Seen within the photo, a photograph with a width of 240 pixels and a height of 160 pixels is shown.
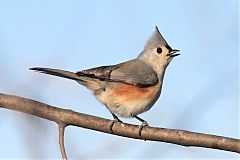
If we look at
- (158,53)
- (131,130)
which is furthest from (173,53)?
(131,130)

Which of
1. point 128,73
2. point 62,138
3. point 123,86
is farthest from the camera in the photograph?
point 128,73

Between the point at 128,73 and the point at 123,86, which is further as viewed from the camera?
the point at 128,73

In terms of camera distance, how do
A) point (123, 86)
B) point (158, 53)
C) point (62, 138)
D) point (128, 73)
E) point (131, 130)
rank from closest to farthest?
point (62, 138) → point (131, 130) → point (123, 86) → point (128, 73) → point (158, 53)

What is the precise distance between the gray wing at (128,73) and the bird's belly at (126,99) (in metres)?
0.08

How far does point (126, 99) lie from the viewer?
4.17 m

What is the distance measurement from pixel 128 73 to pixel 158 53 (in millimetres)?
746

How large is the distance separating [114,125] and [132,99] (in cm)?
119

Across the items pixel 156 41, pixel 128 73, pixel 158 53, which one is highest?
pixel 156 41

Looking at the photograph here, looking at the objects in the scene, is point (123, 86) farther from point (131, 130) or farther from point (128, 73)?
point (131, 130)

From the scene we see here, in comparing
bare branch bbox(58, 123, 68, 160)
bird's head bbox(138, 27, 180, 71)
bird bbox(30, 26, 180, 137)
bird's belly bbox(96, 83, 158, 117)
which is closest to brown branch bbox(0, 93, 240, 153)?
bare branch bbox(58, 123, 68, 160)

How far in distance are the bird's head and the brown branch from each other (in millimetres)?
1945

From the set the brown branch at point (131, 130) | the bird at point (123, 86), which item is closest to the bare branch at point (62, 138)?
the brown branch at point (131, 130)

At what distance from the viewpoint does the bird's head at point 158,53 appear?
16.2 ft

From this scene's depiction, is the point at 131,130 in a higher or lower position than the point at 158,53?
lower
